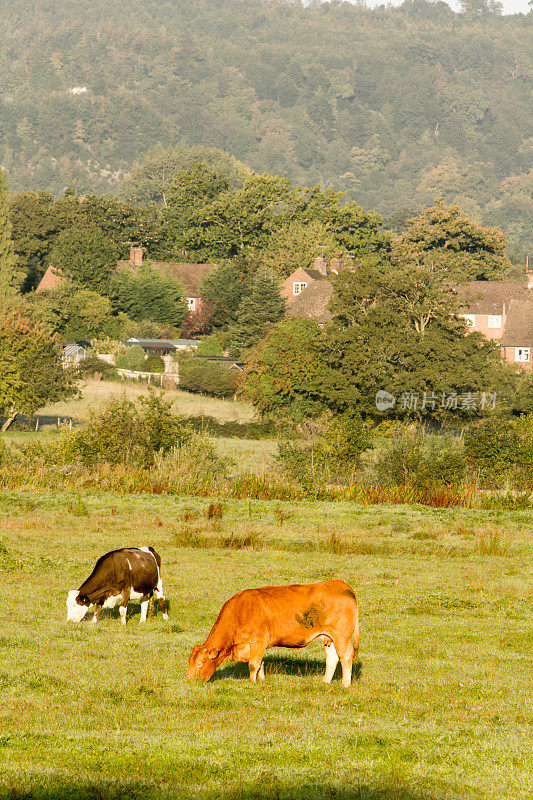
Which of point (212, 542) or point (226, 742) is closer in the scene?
point (226, 742)

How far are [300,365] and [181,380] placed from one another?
87.6 ft

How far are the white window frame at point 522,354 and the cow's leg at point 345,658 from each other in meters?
83.2

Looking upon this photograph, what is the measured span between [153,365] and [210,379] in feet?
37.8

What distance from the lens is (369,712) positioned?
10.7 meters

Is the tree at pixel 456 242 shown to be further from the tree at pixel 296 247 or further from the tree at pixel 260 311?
the tree at pixel 260 311

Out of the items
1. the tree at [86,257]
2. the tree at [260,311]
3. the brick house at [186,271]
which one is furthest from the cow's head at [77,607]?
the brick house at [186,271]

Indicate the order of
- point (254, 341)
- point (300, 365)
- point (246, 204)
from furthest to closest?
point (246, 204) → point (254, 341) → point (300, 365)

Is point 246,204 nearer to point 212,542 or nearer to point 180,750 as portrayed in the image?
point 212,542

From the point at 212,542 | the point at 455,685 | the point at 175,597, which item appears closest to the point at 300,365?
the point at 212,542

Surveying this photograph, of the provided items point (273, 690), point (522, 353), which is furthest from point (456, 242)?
point (273, 690)

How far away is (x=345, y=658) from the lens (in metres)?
11.5

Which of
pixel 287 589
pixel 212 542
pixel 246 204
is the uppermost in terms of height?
pixel 246 204

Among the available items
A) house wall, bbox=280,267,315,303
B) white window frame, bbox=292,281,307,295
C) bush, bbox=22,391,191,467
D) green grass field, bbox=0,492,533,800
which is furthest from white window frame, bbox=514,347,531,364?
green grass field, bbox=0,492,533,800

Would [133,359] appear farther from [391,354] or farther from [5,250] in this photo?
[391,354]
